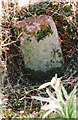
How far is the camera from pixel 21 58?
3.73m

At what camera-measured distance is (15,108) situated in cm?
300

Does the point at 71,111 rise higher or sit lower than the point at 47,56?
lower

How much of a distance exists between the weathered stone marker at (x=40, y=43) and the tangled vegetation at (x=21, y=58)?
0.11 m

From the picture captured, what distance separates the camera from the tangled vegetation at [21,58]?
10.1 ft

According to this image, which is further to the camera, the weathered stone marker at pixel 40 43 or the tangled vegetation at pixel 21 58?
the weathered stone marker at pixel 40 43

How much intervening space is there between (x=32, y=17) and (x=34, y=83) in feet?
4.21

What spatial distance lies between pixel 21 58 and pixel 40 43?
19.0 inches

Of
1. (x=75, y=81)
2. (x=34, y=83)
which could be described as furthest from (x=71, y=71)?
(x=34, y=83)

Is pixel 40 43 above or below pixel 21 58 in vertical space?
above

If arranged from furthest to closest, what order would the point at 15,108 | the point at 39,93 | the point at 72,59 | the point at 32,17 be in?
the point at 72,59 → the point at 32,17 → the point at 39,93 → the point at 15,108

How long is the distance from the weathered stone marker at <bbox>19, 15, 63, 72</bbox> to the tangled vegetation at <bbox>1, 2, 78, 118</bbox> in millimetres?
112

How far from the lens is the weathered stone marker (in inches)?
142

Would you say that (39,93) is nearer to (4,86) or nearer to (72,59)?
(4,86)

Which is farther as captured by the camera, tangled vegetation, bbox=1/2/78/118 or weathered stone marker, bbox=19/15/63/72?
weathered stone marker, bbox=19/15/63/72
